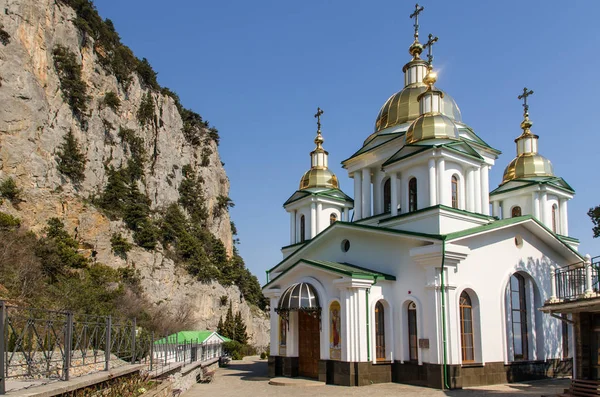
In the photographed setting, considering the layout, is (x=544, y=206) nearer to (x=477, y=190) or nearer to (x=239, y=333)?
(x=477, y=190)

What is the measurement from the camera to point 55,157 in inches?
1394

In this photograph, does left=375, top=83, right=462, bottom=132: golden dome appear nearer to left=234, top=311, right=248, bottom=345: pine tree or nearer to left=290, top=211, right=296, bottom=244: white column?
left=290, top=211, right=296, bottom=244: white column

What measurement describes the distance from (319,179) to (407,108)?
5.35m

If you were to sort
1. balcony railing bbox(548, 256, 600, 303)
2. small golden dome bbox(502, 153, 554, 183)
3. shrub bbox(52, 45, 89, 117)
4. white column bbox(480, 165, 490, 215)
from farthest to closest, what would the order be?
shrub bbox(52, 45, 89, 117), small golden dome bbox(502, 153, 554, 183), white column bbox(480, 165, 490, 215), balcony railing bbox(548, 256, 600, 303)

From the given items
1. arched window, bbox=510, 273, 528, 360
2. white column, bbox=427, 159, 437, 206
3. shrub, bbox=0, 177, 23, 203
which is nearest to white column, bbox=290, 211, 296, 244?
white column, bbox=427, 159, 437, 206

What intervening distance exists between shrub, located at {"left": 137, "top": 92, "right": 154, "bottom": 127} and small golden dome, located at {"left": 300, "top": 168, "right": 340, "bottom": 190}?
24.7m

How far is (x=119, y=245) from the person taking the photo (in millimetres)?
37156

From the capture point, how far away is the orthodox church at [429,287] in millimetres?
17078

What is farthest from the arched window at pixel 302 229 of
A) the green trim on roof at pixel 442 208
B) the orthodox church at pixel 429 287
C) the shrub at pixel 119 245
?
the shrub at pixel 119 245

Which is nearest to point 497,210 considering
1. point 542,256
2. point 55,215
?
point 542,256

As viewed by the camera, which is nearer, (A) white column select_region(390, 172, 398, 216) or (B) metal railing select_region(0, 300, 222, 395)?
(B) metal railing select_region(0, 300, 222, 395)

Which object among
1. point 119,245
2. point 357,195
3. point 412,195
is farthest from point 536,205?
point 119,245

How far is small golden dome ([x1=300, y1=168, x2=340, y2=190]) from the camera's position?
26.1 metres

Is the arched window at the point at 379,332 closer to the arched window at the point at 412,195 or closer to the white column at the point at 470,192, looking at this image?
the arched window at the point at 412,195
